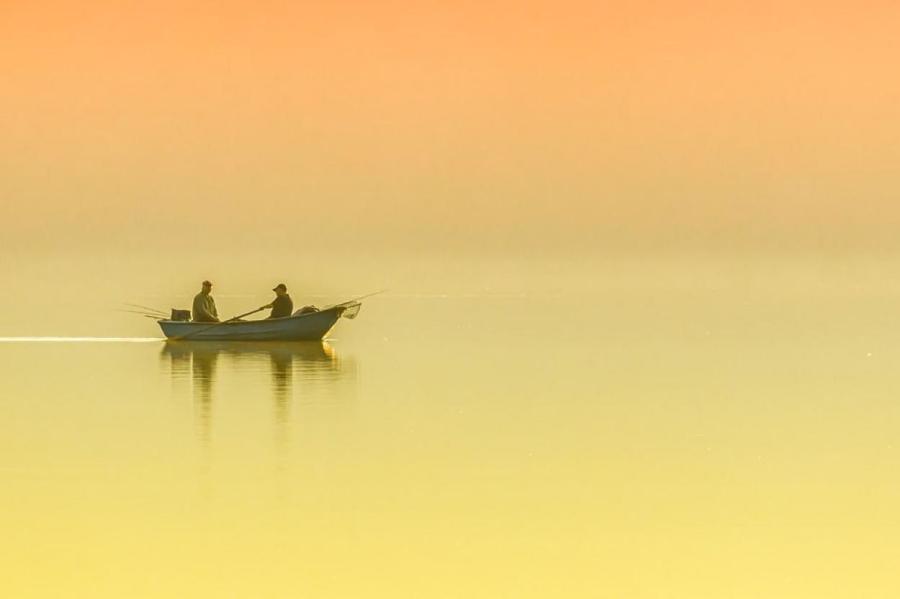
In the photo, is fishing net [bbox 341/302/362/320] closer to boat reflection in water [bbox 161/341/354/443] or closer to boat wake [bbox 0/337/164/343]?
boat reflection in water [bbox 161/341/354/443]

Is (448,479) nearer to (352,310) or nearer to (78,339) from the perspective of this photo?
(352,310)

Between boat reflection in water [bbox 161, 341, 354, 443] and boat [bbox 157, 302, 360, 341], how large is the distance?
30 cm

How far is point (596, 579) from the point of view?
11.4m

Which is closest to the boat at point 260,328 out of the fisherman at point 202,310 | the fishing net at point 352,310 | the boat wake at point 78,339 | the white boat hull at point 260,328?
the white boat hull at point 260,328

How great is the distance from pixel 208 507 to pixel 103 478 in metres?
2.17

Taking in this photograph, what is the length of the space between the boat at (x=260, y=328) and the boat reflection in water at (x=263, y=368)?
0.30 m

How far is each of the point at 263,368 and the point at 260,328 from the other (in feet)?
19.1

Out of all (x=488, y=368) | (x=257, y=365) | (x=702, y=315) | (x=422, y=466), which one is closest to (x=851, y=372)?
(x=488, y=368)

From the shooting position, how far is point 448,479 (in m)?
15.7

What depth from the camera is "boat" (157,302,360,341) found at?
36094mm

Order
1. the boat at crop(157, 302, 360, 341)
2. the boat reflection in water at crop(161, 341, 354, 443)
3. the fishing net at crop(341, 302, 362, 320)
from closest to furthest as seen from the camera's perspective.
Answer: the boat reflection in water at crop(161, 341, 354, 443) < the boat at crop(157, 302, 360, 341) < the fishing net at crop(341, 302, 362, 320)

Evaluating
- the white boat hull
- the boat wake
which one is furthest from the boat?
the boat wake

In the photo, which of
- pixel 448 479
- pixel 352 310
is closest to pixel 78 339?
pixel 352 310

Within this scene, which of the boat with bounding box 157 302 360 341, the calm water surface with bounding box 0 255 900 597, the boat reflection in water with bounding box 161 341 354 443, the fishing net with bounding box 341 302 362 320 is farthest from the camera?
the fishing net with bounding box 341 302 362 320
